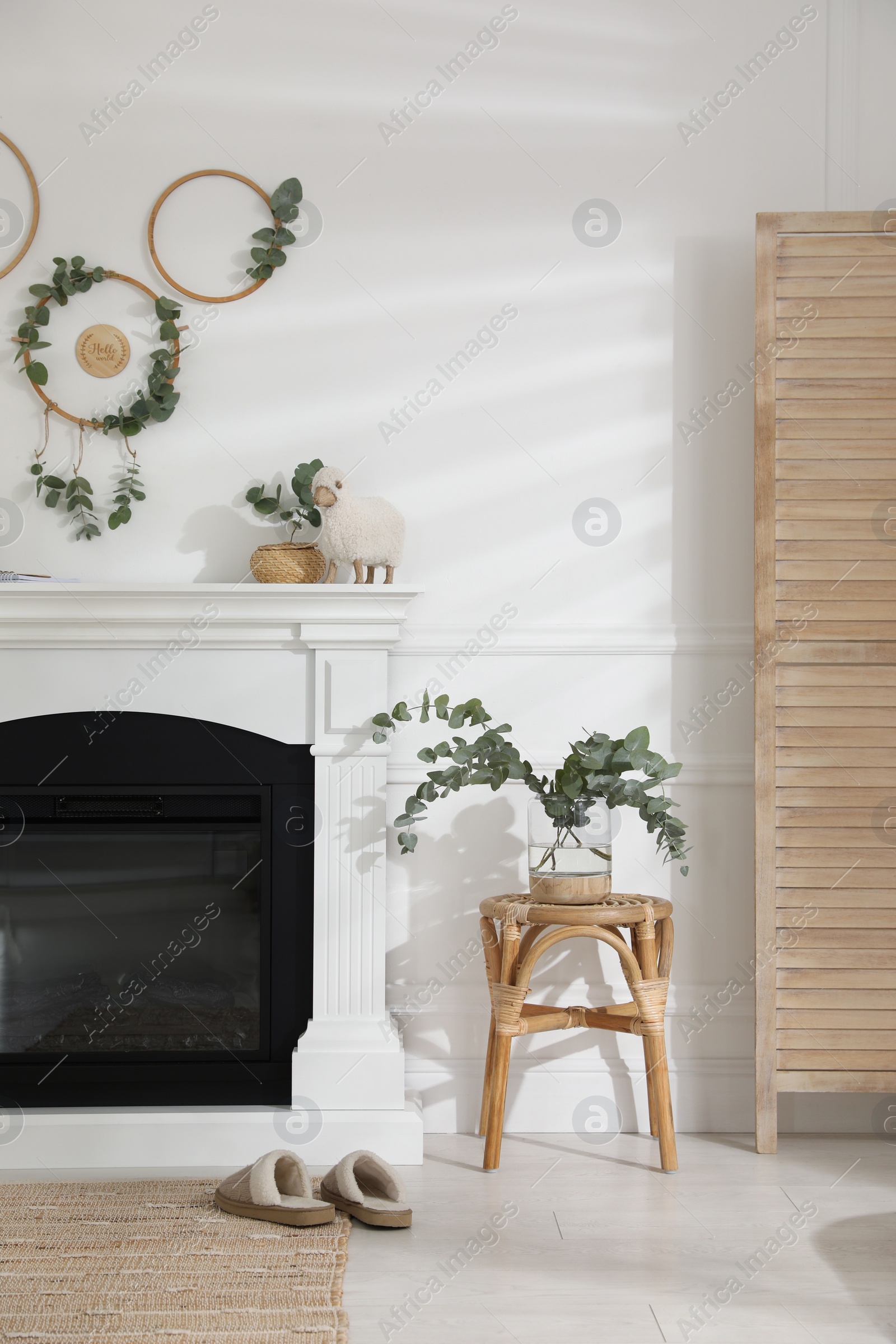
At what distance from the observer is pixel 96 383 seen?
2504mm

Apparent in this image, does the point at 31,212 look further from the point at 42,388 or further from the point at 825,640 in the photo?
the point at 825,640

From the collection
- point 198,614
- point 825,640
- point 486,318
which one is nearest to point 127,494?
point 198,614

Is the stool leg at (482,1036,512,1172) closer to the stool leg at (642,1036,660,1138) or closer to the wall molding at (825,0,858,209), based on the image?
the stool leg at (642,1036,660,1138)

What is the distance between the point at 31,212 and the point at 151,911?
1735mm

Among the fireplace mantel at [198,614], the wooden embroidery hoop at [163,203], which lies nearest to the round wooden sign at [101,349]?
the wooden embroidery hoop at [163,203]

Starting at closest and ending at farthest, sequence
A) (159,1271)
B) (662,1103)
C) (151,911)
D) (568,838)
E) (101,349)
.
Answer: (159,1271) < (662,1103) < (568,838) < (151,911) < (101,349)

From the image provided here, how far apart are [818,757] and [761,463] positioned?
69cm

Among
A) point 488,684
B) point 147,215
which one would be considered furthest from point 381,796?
point 147,215

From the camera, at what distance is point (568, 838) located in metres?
2.24

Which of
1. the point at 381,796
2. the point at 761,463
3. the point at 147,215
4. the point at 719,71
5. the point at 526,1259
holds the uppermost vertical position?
the point at 719,71

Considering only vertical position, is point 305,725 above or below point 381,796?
above

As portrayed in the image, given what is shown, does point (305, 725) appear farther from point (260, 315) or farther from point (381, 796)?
point (260, 315)

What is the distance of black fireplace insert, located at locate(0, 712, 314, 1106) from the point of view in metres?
2.32

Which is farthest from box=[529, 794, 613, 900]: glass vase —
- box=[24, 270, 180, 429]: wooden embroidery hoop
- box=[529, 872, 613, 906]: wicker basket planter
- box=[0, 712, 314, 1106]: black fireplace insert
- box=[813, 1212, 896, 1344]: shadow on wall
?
box=[24, 270, 180, 429]: wooden embroidery hoop
